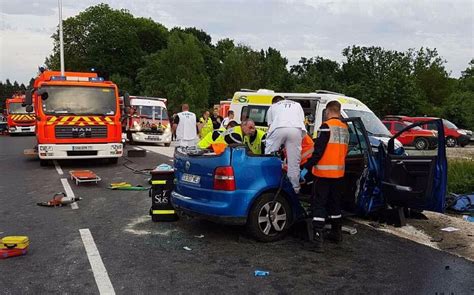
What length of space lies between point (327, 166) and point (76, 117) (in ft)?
31.4

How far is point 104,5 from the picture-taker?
67812 millimetres

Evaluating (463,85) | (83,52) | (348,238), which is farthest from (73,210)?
(83,52)

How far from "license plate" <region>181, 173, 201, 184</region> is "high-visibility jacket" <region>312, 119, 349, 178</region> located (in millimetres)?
1508

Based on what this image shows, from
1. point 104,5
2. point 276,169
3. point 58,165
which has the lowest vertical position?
point 58,165

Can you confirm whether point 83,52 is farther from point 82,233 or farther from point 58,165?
point 82,233

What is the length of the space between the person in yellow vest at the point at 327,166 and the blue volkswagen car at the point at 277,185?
1.36 feet

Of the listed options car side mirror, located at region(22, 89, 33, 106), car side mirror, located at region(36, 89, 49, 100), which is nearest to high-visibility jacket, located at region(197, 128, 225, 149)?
car side mirror, located at region(36, 89, 49, 100)

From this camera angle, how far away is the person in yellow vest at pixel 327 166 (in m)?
5.91

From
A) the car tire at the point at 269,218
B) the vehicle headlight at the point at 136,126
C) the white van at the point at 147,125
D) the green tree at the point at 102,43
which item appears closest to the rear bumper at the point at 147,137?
the white van at the point at 147,125

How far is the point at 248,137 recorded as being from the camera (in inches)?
275

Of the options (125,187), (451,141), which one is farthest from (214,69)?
(125,187)

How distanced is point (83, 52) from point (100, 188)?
2338 inches

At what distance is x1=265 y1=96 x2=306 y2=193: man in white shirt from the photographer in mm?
6361

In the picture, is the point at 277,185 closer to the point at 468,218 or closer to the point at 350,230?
the point at 350,230
